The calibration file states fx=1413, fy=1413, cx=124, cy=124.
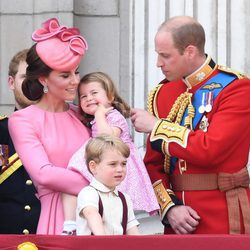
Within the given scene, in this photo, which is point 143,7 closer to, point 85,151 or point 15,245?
point 85,151

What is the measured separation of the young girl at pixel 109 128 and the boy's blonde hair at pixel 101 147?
0.12 meters

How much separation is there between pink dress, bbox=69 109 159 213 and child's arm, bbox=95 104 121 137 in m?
0.03

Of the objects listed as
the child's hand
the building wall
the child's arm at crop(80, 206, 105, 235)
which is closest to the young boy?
the child's arm at crop(80, 206, 105, 235)

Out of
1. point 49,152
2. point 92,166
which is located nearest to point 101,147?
point 92,166

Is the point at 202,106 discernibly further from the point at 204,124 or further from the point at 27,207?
the point at 27,207

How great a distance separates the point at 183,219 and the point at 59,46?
100cm

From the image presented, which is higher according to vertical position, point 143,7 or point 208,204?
point 143,7

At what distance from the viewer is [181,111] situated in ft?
22.1

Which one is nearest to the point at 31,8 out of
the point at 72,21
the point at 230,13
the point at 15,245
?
the point at 72,21

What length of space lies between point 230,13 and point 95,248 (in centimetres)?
312

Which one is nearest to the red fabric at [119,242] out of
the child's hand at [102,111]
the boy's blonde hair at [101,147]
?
the boy's blonde hair at [101,147]

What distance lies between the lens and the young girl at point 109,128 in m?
6.41

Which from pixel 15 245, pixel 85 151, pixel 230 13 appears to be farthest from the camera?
pixel 230 13

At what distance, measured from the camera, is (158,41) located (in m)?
6.68
